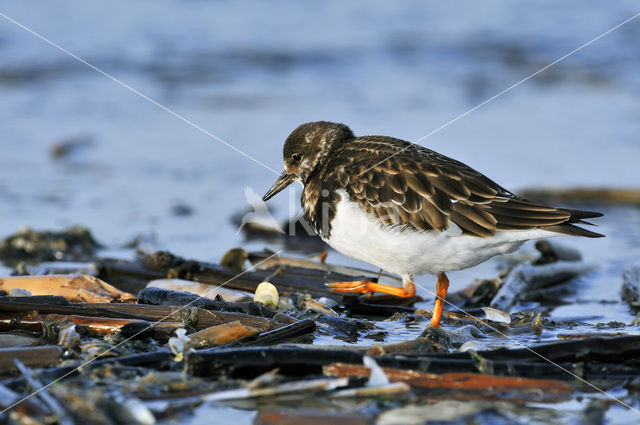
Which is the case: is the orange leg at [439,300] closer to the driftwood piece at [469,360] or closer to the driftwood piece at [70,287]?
the driftwood piece at [469,360]

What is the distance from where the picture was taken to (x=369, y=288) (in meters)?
3.69

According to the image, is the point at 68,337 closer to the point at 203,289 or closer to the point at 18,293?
the point at 18,293

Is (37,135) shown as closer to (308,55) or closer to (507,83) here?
(308,55)

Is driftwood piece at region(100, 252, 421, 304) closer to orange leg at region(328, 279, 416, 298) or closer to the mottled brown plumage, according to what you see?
orange leg at region(328, 279, 416, 298)

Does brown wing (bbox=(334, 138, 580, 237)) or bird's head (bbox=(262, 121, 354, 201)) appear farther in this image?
bird's head (bbox=(262, 121, 354, 201))

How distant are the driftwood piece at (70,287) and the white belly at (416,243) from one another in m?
0.98

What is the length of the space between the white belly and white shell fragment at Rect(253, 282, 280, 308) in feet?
1.33

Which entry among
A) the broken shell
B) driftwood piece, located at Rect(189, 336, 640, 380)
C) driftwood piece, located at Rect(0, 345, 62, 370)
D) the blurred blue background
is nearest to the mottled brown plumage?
driftwood piece, located at Rect(189, 336, 640, 380)

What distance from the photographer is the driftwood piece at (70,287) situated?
11.2 feet

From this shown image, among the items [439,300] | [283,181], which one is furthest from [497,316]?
[283,181]

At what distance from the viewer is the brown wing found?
3.26 metres

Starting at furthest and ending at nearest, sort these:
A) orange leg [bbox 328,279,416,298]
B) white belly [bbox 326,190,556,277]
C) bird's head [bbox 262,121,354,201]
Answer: bird's head [bbox 262,121,354,201]
orange leg [bbox 328,279,416,298]
white belly [bbox 326,190,556,277]

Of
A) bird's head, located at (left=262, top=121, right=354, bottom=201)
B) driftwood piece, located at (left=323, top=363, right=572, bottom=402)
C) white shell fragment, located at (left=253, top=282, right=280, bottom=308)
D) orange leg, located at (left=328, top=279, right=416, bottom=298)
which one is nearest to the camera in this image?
driftwood piece, located at (left=323, top=363, right=572, bottom=402)

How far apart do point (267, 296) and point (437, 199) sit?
858mm
